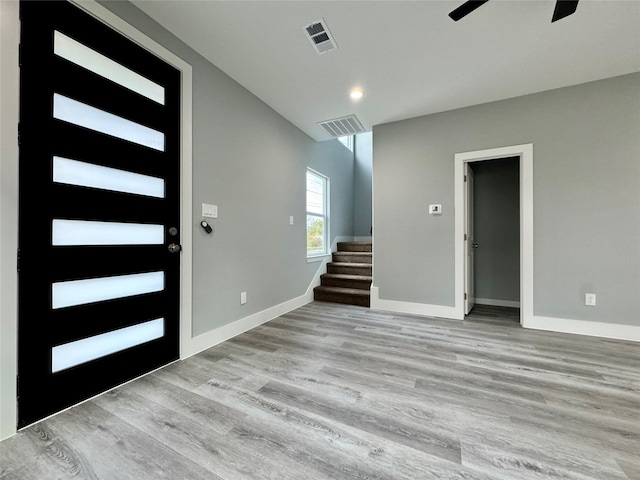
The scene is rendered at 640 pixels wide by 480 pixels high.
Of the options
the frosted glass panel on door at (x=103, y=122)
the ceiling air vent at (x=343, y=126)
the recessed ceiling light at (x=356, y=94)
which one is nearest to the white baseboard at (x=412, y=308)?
the ceiling air vent at (x=343, y=126)

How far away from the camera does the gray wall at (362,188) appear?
5.98 m

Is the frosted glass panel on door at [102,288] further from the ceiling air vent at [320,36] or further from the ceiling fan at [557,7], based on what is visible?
the ceiling fan at [557,7]

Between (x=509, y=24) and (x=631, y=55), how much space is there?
140 cm

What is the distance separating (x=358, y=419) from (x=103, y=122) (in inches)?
96.0

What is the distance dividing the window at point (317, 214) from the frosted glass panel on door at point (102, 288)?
260cm

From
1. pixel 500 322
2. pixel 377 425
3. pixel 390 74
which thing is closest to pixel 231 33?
pixel 390 74

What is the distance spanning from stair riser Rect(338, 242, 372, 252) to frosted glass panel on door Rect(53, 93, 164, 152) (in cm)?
368

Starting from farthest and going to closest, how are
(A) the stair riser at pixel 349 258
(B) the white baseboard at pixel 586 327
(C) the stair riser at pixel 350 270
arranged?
(A) the stair riser at pixel 349 258
(C) the stair riser at pixel 350 270
(B) the white baseboard at pixel 586 327

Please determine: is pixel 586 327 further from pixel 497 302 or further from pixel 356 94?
pixel 356 94

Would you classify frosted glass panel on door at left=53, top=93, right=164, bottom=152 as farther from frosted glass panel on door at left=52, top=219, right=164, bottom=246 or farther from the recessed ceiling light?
the recessed ceiling light

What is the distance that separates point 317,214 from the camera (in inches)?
181

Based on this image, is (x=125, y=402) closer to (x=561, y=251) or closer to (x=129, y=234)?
(x=129, y=234)

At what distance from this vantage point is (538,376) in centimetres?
186

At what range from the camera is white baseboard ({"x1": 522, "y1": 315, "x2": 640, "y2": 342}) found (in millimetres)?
2553
